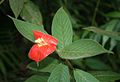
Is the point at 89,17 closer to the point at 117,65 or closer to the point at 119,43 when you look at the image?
the point at 117,65

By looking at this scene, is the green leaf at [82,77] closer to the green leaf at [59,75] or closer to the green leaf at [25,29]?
the green leaf at [59,75]

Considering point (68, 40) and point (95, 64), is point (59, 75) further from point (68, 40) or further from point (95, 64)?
point (95, 64)

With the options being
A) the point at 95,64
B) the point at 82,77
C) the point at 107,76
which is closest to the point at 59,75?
the point at 82,77

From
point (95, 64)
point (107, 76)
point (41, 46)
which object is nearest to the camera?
point (41, 46)

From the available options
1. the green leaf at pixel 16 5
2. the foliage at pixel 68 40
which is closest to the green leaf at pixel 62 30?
the foliage at pixel 68 40

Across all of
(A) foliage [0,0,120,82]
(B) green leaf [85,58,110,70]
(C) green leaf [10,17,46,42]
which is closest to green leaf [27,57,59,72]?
(A) foliage [0,0,120,82]

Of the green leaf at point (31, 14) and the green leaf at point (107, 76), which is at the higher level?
the green leaf at point (31, 14)
